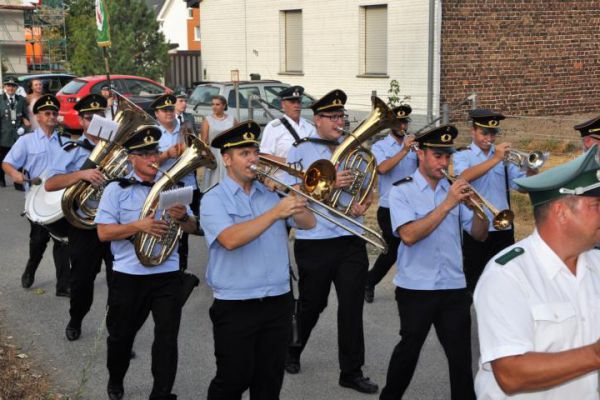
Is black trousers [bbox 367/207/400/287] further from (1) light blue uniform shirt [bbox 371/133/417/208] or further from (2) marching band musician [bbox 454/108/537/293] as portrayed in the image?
(2) marching band musician [bbox 454/108/537/293]

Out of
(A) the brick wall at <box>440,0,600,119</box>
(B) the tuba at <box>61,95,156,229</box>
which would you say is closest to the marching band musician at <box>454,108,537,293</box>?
(B) the tuba at <box>61,95,156,229</box>

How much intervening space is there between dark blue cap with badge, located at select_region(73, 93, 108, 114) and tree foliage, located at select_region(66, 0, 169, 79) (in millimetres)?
22011

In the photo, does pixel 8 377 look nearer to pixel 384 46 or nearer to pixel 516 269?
pixel 516 269

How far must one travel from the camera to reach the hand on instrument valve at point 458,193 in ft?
17.4

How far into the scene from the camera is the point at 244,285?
201 inches

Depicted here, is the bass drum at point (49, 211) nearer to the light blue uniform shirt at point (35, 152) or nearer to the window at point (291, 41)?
the light blue uniform shirt at point (35, 152)

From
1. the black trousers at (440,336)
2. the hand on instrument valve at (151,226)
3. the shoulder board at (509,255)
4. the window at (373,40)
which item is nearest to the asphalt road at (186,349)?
the hand on instrument valve at (151,226)

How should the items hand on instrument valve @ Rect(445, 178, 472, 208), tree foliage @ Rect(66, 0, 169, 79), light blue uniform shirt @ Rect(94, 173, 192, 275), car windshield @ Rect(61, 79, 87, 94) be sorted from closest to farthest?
hand on instrument valve @ Rect(445, 178, 472, 208), light blue uniform shirt @ Rect(94, 173, 192, 275), car windshield @ Rect(61, 79, 87, 94), tree foliage @ Rect(66, 0, 169, 79)

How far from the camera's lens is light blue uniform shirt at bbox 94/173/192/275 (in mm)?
6086

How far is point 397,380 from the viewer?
18.4 feet

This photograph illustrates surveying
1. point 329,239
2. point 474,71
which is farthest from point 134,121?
point 474,71

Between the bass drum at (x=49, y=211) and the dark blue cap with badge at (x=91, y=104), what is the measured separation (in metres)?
0.78

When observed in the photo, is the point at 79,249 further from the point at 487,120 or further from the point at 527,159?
the point at 527,159

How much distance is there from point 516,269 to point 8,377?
4972 mm
